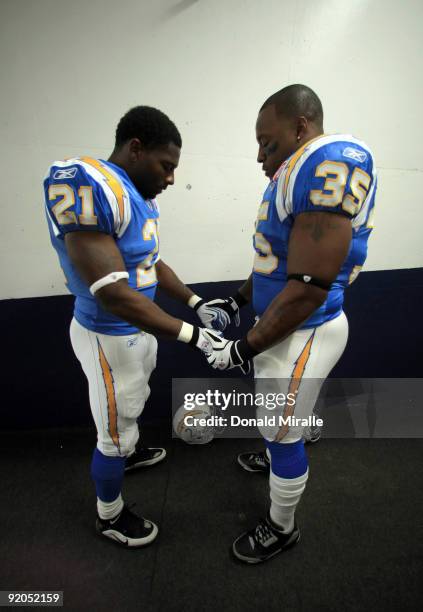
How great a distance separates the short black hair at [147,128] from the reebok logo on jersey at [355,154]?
0.57m

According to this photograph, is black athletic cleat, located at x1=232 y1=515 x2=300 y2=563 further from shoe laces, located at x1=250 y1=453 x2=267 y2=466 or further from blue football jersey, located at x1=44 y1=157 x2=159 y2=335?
blue football jersey, located at x1=44 y1=157 x2=159 y2=335

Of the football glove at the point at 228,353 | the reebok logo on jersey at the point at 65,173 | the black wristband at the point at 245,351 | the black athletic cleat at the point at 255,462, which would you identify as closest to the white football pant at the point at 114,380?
the football glove at the point at 228,353

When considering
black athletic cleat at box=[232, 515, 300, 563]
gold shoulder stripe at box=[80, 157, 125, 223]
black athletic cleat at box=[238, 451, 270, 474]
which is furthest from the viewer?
black athletic cleat at box=[238, 451, 270, 474]

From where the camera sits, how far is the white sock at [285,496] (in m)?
1.07

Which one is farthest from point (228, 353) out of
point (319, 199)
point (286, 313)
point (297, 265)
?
point (319, 199)

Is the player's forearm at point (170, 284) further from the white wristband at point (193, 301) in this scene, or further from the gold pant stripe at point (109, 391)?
the gold pant stripe at point (109, 391)

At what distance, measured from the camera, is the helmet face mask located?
5.56 ft

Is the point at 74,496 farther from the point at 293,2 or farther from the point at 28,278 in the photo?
the point at 293,2

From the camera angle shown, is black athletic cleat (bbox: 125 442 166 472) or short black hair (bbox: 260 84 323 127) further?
black athletic cleat (bbox: 125 442 166 472)

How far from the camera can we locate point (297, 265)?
0.81 m

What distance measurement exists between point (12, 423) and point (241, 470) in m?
1.49

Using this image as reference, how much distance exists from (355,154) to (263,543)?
143 centimetres

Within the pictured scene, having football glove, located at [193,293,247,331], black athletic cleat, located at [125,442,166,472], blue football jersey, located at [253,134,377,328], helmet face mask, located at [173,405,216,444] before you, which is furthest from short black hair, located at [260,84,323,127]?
black athletic cleat, located at [125,442,166,472]

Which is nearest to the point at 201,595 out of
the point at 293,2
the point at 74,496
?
the point at 74,496
